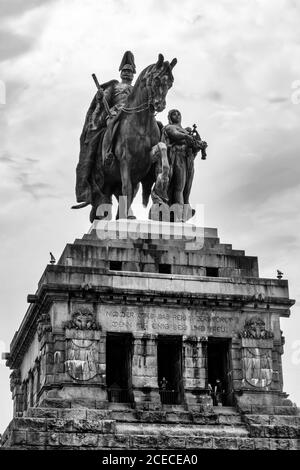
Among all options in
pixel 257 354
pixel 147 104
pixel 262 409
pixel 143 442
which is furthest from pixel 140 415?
pixel 147 104

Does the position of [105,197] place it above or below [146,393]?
above

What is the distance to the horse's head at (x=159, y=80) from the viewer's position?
4244cm

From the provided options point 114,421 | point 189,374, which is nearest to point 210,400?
point 189,374

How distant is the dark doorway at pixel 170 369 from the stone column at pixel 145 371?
524 millimetres

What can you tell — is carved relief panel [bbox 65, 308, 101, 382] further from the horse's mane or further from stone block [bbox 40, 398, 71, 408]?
the horse's mane

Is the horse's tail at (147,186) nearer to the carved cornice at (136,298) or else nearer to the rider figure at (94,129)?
the rider figure at (94,129)

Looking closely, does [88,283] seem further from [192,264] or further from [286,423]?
[286,423]

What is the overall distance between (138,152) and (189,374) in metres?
9.70

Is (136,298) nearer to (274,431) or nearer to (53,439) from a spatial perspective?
(53,439)

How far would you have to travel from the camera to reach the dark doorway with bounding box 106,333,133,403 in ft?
129

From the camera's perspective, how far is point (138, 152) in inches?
1727
